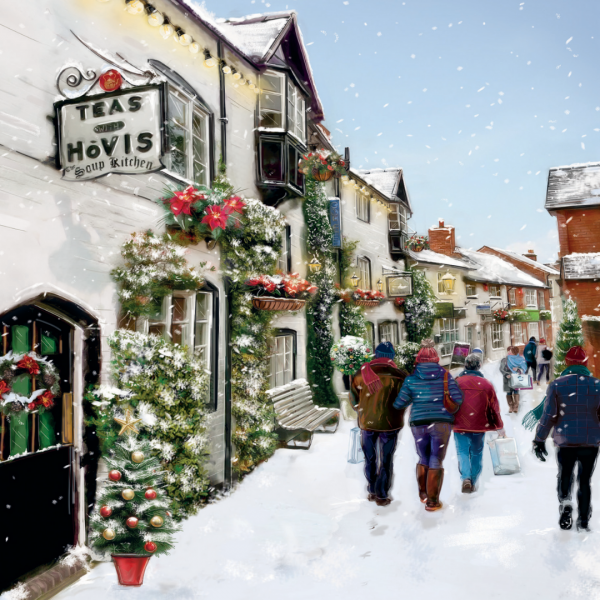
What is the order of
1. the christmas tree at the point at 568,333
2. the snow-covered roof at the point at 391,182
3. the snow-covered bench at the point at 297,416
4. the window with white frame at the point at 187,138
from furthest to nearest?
1. the snow-covered roof at the point at 391,182
2. the christmas tree at the point at 568,333
3. the snow-covered bench at the point at 297,416
4. the window with white frame at the point at 187,138

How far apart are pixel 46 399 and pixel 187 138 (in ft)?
13.8

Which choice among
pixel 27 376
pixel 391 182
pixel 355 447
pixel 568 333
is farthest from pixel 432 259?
pixel 27 376

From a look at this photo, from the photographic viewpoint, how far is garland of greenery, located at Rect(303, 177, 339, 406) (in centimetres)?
1391

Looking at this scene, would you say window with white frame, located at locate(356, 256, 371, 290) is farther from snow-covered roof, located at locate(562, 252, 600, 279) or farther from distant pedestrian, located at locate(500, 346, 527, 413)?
snow-covered roof, located at locate(562, 252, 600, 279)

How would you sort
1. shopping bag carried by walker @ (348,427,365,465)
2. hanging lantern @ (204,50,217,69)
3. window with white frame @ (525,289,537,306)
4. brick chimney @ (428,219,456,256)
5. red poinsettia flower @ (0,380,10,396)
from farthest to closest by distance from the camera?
window with white frame @ (525,289,537,306) → brick chimney @ (428,219,456,256) → shopping bag carried by walker @ (348,427,365,465) → hanging lantern @ (204,50,217,69) → red poinsettia flower @ (0,380,10,396)

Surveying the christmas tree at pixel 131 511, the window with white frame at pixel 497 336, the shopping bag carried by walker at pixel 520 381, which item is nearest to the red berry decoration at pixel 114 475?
the christmas tree at pixel 131 511

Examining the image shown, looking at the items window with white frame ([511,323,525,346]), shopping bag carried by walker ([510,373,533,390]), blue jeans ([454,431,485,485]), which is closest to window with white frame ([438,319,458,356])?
window with white frame ([511,323,525,346])

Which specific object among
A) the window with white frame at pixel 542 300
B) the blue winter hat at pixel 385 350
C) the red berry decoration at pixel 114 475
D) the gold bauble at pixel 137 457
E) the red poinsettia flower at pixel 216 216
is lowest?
the red berry decoration at pixel 114 475

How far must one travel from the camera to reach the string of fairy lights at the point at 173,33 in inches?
254

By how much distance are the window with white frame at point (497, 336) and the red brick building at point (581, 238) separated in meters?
16.2

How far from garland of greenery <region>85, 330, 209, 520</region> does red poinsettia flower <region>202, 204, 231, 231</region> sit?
159 cm

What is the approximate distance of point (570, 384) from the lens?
5.46 m

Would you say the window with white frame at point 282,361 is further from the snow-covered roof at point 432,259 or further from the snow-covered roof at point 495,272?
the snow-covered roof at point 495,272

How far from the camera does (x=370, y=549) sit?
18.0 ft
